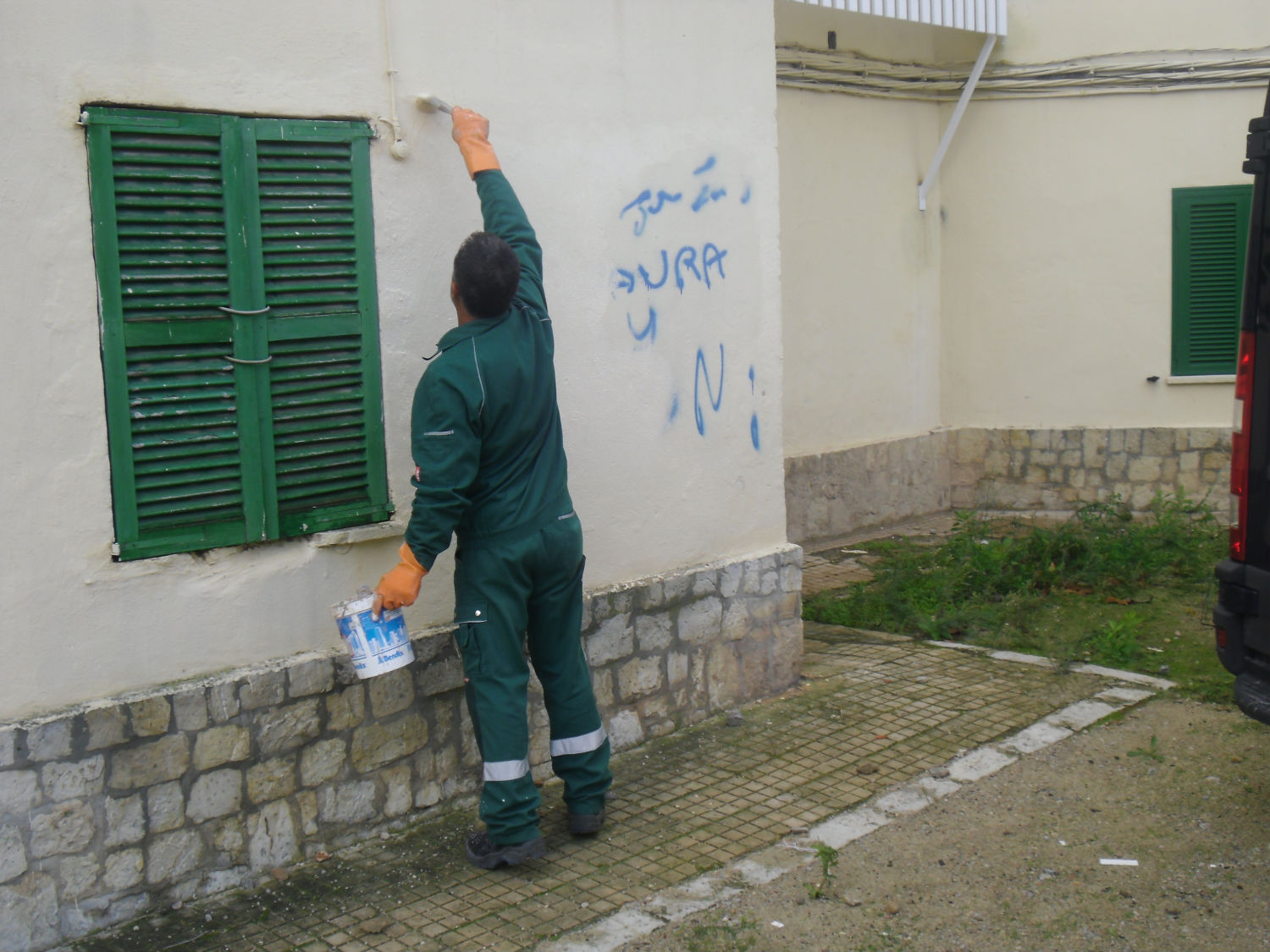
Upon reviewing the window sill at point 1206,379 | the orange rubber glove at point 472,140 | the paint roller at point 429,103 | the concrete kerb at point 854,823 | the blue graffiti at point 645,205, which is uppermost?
the paint roller at point 429,103

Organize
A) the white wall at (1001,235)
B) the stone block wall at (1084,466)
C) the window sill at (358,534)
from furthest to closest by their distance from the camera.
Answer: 1. the stone block wall at (1084,466)
2. the white wall at (1001,235)
3. the window sill at (358,534)

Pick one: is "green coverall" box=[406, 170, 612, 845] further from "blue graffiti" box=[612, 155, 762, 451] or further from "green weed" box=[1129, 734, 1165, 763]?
"green weed" box=[1129, 734, 1165, 763]

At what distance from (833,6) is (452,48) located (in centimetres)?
429

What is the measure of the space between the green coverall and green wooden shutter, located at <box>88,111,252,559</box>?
668 millimetres

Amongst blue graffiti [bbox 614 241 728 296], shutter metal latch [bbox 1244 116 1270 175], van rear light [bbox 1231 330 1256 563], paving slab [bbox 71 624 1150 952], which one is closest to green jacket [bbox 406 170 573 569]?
blue graffiti [bbox 614 241 728 296]

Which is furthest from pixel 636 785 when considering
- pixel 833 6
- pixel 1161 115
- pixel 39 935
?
pixel 1161 115

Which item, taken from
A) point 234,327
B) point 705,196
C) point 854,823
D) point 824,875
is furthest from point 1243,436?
point 234,327

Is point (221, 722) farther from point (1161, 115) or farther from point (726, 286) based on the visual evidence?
point (1161, 115)

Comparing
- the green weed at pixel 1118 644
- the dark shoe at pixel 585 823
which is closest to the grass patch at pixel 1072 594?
the green weed at pixel 1118 644

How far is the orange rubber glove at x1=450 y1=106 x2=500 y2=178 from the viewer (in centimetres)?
440

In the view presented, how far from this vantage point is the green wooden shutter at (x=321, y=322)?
414cm

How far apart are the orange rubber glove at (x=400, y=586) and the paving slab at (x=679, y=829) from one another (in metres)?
0.97

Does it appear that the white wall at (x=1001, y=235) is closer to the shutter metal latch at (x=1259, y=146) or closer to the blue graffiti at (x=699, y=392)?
the blue graffiti at (x=699, y=392)

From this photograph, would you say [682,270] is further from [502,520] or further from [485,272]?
[502,520]
